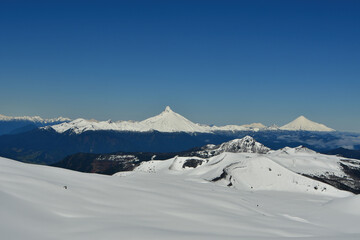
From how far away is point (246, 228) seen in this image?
68.5 ft

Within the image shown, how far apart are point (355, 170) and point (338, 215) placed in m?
124

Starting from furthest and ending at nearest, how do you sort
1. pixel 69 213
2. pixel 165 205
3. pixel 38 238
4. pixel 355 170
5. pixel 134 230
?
pixel 355 170 < pixel 165 205 < pixel 69 213 < pixel 134 230 < pixel 38 238

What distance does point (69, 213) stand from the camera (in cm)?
1800

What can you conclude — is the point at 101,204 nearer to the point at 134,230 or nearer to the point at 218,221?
the point at 134,230

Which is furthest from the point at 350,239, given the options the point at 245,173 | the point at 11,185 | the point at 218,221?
the point at 245,173

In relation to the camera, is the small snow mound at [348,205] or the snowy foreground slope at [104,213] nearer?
the snowy foreground slope at [104,213]

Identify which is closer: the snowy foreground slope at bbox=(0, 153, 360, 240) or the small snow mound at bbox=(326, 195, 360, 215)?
the snowy foreground slope at bbox=(0, 153, 360, 240)

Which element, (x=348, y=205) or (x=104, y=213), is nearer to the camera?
(x=104, y=213)

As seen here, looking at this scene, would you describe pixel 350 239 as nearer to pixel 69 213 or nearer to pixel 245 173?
pixel 69 213

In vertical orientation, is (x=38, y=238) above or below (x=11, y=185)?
below

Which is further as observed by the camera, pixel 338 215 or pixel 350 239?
pixel 338 215

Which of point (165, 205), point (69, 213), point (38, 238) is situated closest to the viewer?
point (38, 238)

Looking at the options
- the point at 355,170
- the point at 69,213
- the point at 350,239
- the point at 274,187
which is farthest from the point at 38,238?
the point at 355,170

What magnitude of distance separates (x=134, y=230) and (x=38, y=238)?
4.44 m
